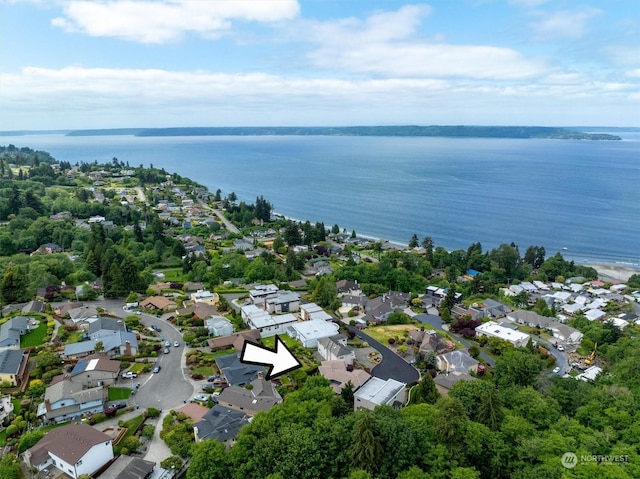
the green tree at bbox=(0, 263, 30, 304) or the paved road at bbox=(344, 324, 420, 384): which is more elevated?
the green tree at bbox=(0, 263, 30, 304)

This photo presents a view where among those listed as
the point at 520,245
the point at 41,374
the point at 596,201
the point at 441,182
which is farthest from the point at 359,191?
the point at 41,374

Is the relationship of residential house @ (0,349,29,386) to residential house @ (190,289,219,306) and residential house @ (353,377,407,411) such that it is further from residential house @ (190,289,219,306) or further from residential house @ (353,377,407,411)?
residential house @ (353,377,407,411)

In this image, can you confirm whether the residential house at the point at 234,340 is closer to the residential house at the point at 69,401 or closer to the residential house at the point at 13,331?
the residential house at the point at 69,401

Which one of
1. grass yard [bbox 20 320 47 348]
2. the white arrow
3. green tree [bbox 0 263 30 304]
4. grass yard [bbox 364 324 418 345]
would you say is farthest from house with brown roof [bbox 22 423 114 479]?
green tree [bbox 0 263 30 304]

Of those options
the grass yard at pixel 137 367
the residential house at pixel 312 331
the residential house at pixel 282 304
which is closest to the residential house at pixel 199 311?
the residential house at pixel 282 304

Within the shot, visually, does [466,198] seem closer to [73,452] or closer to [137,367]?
[137,367]

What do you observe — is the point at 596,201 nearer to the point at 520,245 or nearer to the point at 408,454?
the point at 520,245

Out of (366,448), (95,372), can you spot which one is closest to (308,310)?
(95,372)
